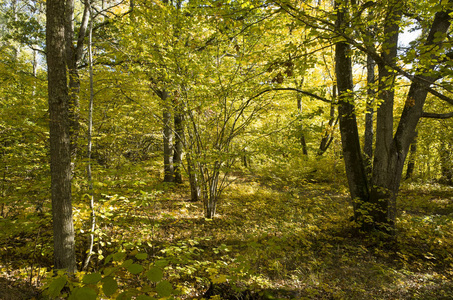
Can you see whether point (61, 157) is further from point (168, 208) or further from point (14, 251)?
point (168, 208)

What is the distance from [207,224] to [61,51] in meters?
4.79

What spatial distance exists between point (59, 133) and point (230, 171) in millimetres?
3944

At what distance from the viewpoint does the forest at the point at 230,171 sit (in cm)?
273

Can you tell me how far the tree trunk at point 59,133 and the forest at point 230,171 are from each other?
0.01m

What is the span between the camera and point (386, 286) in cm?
352

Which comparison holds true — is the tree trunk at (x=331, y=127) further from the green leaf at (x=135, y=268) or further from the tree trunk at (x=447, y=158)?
the green leaf at (x=135, y=268)

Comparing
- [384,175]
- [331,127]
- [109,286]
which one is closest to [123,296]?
[109,286]

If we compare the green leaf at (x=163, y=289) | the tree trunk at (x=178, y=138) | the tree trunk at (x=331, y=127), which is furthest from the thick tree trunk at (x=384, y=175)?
the green leaf at (x=163, y=289)

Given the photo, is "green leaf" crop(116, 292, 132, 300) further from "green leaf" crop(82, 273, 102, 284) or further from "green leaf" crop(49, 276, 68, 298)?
"green leaf" crop(49, 276, 68, 298)

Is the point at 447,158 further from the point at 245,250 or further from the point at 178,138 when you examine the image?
the point at 178,138

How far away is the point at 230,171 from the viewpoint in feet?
19.0

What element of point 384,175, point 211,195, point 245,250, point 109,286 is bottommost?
point 245,250

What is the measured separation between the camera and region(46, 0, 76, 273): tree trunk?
101 inches

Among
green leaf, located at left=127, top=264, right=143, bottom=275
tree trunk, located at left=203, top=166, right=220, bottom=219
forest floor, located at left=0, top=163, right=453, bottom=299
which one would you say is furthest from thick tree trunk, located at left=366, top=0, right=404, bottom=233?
green leaf, located at left=127, top=264, right=143, bottom=275
